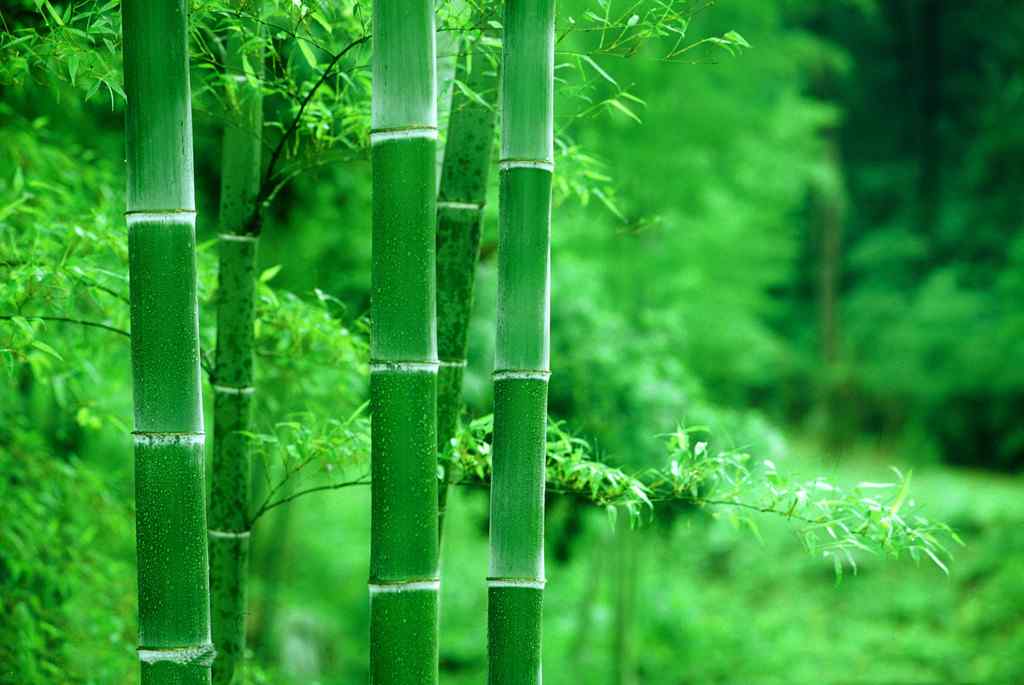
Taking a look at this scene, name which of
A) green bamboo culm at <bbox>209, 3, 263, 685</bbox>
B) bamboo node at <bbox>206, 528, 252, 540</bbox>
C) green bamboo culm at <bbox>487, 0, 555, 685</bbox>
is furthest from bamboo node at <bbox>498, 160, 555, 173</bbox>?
bamboo node at <bbox>206, 528, 252, 540</bbox>

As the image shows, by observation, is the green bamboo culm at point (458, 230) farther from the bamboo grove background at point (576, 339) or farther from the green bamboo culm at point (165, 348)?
the green bamboo culm at point (165, 348)

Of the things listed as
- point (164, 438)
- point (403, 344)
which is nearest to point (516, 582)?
point (403, 344)

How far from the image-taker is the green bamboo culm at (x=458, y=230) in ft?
5.56

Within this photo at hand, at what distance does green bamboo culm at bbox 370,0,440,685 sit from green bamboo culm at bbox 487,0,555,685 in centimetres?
11

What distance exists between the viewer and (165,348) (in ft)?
4.42

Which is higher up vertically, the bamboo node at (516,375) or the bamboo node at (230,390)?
the bamboo node at (516,375)

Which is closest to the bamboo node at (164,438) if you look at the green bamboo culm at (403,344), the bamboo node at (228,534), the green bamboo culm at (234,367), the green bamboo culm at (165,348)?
the green bamboo culm at (165,348)

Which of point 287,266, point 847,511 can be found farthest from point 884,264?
point 847,511

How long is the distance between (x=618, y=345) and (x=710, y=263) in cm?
414

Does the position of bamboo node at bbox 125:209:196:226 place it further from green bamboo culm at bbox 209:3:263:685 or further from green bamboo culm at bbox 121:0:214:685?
green bamboo culm at bbox 209:3:263:685

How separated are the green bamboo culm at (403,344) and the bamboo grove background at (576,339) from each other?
0.01m

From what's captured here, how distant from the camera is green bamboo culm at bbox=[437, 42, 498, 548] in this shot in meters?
1.69

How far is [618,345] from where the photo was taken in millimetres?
5098

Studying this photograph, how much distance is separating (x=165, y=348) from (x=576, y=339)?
12.1 feet
